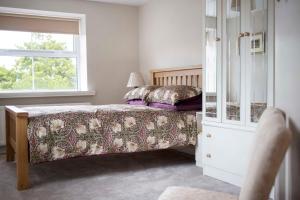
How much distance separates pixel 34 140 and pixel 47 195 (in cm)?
49

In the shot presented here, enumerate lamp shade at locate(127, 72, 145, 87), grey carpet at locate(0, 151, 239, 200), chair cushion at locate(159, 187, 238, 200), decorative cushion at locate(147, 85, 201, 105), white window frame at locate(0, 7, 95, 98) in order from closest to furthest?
chair cushion at locate(159, 187, 238, 200), grey carpet at locate(0, 151, 239, 200), decorative cushion at locate(147, 85, 201, 105), white window frame at locate(0, 7, 95, 98), lamp shade at locate(127, 72, 145, 87)

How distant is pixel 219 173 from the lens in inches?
114

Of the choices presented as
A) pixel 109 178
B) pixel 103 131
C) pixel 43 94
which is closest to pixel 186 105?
pixel 103 131

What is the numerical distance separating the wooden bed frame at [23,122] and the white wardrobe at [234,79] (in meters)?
0.96

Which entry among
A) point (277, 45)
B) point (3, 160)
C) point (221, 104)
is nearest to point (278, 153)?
point (277, 45)

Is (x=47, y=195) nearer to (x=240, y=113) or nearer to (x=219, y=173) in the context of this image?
(x=219, y=173)

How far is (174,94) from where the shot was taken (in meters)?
3.41

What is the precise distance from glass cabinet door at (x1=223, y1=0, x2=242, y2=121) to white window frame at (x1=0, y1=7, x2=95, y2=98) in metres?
2.64

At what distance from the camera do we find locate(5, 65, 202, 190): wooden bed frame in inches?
105

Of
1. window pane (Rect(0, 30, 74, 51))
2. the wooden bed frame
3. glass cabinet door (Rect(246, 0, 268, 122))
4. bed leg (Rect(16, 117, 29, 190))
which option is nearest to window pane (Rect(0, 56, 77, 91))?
window pane (Rect(0, 30, 74, 51))

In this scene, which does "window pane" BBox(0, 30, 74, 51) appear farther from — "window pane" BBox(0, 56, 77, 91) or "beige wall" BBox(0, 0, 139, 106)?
"beige wall" BBox(0, 0, 139, 106)

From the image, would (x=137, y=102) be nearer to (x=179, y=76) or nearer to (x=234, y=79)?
(x=179, y=76)

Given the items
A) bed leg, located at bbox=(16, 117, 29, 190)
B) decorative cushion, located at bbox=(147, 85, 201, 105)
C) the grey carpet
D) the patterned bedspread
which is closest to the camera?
the grey carpet

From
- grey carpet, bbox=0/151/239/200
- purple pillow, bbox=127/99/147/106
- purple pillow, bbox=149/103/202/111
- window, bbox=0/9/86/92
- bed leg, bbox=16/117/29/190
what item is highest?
window, bbox=0/9/86/92
